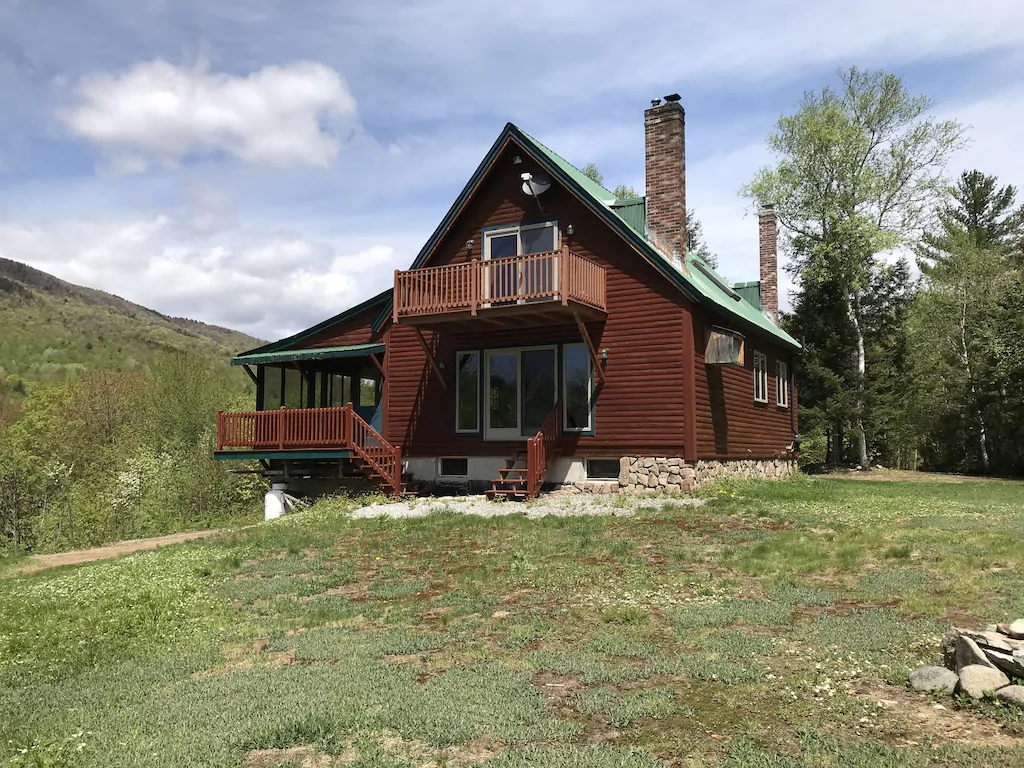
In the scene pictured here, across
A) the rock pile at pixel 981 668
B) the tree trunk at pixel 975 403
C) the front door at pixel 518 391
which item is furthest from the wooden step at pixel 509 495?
the tree trunk at pixel 975 403

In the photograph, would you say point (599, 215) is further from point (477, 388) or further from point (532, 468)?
point (532, 468)

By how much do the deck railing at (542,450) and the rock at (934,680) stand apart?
12303 mm

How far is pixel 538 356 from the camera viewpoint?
20.2 meters

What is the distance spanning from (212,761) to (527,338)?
15929mm

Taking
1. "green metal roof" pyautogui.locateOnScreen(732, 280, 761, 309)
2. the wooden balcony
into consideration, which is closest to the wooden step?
the wooden balcony

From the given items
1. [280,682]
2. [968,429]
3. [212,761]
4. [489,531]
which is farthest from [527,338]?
[968,429]

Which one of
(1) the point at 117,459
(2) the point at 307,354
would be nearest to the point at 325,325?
(2) the point at 307,354

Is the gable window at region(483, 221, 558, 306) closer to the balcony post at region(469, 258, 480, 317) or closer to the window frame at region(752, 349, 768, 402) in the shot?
the balcony post at region(469, 258, 480, 317)

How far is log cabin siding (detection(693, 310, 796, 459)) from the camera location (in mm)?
19125

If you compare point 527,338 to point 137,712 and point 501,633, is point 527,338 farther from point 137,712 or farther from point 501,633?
point 137,712

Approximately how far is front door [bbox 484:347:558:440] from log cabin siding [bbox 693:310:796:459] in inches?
144

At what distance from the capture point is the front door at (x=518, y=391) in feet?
65.7

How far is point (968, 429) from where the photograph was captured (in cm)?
3372

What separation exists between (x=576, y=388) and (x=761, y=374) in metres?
8.26
